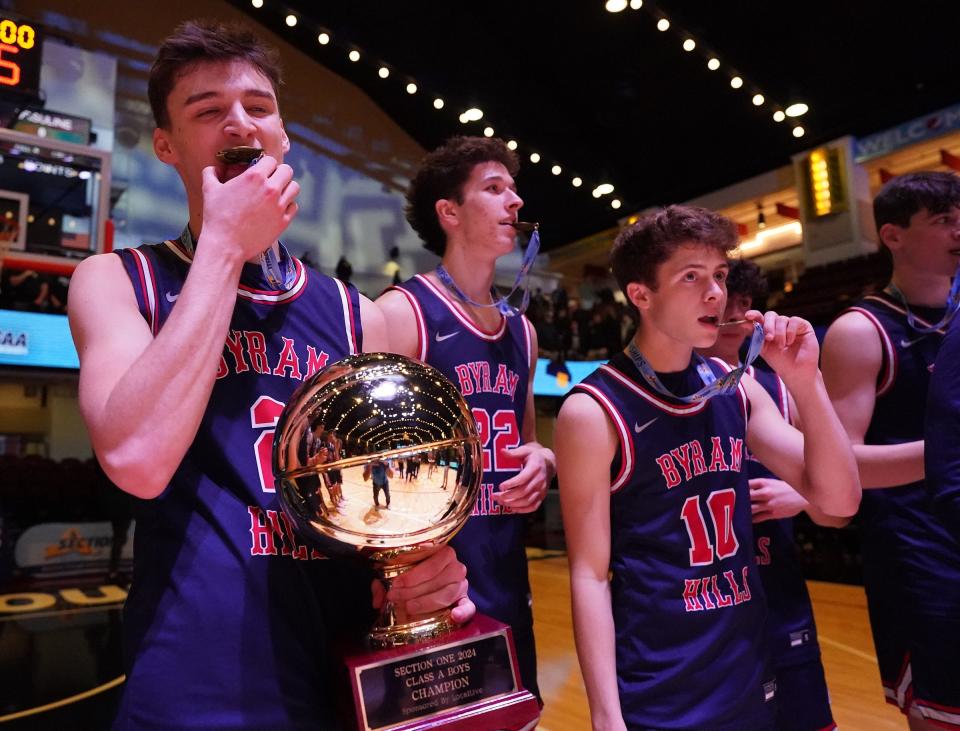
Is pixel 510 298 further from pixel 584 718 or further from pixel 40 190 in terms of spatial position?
pixel 40 190

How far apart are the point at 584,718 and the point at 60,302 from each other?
22.9 ft

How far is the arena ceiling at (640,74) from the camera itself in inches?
390

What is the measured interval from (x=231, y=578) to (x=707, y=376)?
134cm

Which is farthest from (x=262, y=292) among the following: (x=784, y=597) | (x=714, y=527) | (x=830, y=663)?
(x=830, y=663)

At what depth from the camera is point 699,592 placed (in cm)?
159

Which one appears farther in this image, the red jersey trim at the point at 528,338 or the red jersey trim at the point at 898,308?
the red jersey trim at the point at 528,338

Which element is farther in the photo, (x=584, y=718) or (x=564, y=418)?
(x=584, y=718)

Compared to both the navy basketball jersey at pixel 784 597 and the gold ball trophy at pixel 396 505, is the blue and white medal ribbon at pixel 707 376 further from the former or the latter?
the gold ball trophy at pixel 396 505

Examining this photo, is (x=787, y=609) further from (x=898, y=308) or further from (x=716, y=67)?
(x=716, y=67)

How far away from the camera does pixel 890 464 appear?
5.98 ft

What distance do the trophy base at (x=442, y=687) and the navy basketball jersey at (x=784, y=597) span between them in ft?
4.84

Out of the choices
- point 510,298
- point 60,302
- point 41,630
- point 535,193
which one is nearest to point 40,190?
point 60,302

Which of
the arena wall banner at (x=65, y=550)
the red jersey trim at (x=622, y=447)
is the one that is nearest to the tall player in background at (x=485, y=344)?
the red jersey trim at (x=622, y=447)

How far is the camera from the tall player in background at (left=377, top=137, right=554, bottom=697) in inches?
75.2
